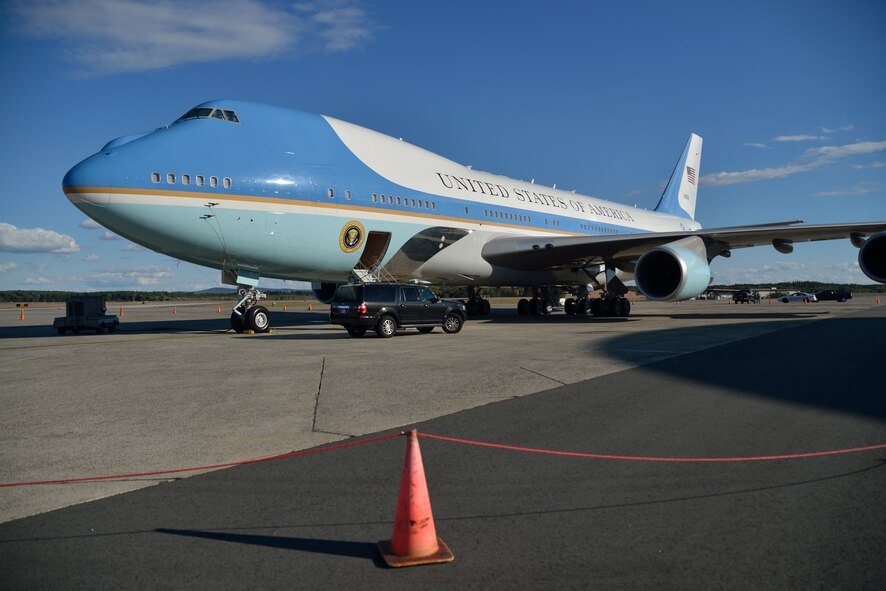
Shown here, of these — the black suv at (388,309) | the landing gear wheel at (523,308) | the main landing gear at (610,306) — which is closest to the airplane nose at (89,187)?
the black suv at (388,309)

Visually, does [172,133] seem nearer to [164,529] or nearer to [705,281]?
[164,529]

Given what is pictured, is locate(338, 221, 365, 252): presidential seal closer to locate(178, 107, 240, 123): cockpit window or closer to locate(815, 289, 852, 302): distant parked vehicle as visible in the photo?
locate(178, 107, 240, 123): cockpit window

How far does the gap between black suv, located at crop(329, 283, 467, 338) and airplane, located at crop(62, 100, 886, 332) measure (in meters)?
1.60

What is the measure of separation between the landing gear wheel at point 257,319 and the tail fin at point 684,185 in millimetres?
27250

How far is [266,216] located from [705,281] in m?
Result: 12.7

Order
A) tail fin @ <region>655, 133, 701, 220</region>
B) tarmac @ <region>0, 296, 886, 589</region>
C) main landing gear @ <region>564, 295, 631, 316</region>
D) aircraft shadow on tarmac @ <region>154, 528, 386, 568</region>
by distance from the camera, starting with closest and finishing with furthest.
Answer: tarmac @ <region>0, 296, 886, 589</region>, aircraft shadow on tarmac @ <region>154, 528, 386, 568</region>, main landing gear @ <region>564, 295, 631, 316</region>, tail fin @ <region>655, 133, 701, 220</region>

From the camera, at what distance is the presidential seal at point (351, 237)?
16766 millimetres

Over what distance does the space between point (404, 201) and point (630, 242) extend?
757cm

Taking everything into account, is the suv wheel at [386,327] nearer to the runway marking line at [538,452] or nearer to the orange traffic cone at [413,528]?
the runway marking line at [538,452]

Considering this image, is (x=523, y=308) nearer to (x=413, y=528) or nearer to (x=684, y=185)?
(x=684, y=185)

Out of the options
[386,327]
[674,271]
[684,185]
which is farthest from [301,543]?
[684,185]

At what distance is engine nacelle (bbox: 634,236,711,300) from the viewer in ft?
59.9

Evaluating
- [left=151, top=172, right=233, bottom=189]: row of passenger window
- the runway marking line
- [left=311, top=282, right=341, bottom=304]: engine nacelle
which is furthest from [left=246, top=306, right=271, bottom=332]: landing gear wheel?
the runway marking line

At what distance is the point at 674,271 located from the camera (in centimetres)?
1914
